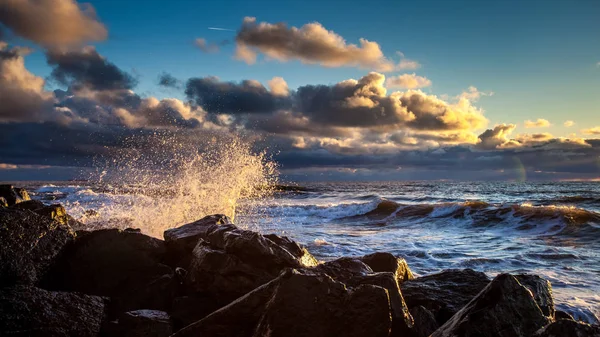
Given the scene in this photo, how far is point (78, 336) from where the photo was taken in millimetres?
3443

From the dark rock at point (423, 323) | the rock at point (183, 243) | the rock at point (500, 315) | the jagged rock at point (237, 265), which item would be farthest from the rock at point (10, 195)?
the rock at point (500, 315)

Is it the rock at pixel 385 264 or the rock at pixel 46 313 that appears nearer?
the rock at pixel 46 313

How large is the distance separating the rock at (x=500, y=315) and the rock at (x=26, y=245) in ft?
13.2

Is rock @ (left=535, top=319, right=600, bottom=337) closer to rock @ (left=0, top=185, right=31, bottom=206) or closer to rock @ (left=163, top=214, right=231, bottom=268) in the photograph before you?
rock @ (left=163, top=214, right=231, bottom=268)

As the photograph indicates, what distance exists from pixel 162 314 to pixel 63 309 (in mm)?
888

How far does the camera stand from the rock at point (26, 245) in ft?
13.3

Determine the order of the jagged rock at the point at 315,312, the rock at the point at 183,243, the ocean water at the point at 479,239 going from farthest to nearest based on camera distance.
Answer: the ocean water at the point at 479,239, the rock at the point at 183,243, the jagged rock at the point at 315,312

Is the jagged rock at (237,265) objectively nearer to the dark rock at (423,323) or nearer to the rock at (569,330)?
the dark rock at (423,323)

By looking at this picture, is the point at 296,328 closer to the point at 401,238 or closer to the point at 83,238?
the point at 83,238

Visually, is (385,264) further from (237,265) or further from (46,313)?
(46,313)

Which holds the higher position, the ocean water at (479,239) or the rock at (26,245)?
the rock at (26,245)

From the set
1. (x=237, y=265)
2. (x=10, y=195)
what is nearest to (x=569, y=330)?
(x=237, y=265)

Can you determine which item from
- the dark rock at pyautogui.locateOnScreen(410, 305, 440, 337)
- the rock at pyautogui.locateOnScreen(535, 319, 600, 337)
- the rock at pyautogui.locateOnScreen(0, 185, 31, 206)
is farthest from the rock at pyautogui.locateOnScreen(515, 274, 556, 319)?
the rock at pyautogui.locateOnScreen(0, 185, 31, 206)

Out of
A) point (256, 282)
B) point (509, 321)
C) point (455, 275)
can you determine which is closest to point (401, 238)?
point (455, 275)
